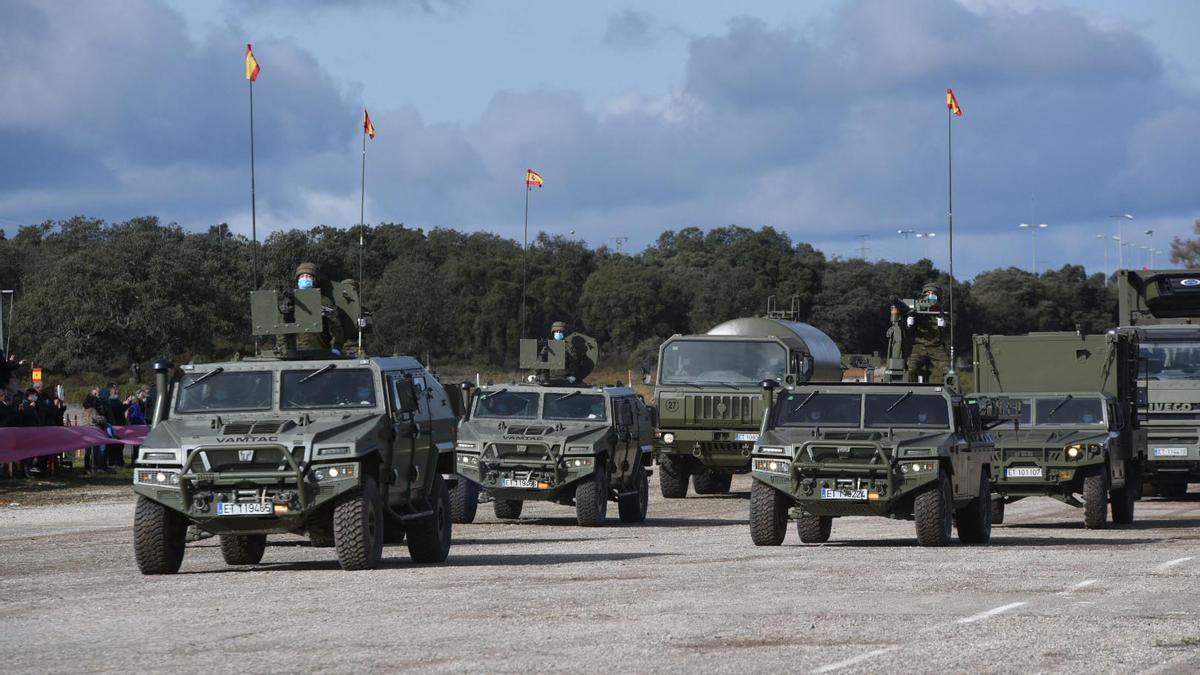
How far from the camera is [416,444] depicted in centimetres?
1752

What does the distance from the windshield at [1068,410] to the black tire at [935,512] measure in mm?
6645

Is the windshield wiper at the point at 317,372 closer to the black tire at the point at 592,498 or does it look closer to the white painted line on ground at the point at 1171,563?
the black tire at the point at 592,498

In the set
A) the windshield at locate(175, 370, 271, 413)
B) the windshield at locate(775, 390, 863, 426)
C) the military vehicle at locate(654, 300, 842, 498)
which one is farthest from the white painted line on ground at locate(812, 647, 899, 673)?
the military vehicle at locate(654, 300, 842, 498)

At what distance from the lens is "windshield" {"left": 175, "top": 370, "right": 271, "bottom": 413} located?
1672 cm

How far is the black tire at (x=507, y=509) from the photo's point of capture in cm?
2577

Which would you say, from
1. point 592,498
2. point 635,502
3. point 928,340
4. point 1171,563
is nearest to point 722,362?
point 928,340

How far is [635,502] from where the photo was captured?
83.5 feet

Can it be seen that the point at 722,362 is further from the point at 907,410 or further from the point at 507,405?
the point at 907,410

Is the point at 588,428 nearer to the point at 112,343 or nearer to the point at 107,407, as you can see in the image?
the point at 107,407

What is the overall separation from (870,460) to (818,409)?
133 cm

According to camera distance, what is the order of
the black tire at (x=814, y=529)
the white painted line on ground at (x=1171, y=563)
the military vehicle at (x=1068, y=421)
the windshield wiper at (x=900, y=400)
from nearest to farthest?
the white painted line on ground at (x=1171, y=563) < the windshield wiper at (x=900, y=400) < the black tire at (x=814, y=529) < the military vehicle at (x=1068, y=421)

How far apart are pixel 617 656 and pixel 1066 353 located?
61.1 ft

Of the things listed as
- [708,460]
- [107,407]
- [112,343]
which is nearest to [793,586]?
[708,460]

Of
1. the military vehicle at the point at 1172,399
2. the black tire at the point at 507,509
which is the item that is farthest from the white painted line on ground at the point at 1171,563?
the military vehicle at the point at 1172,399
